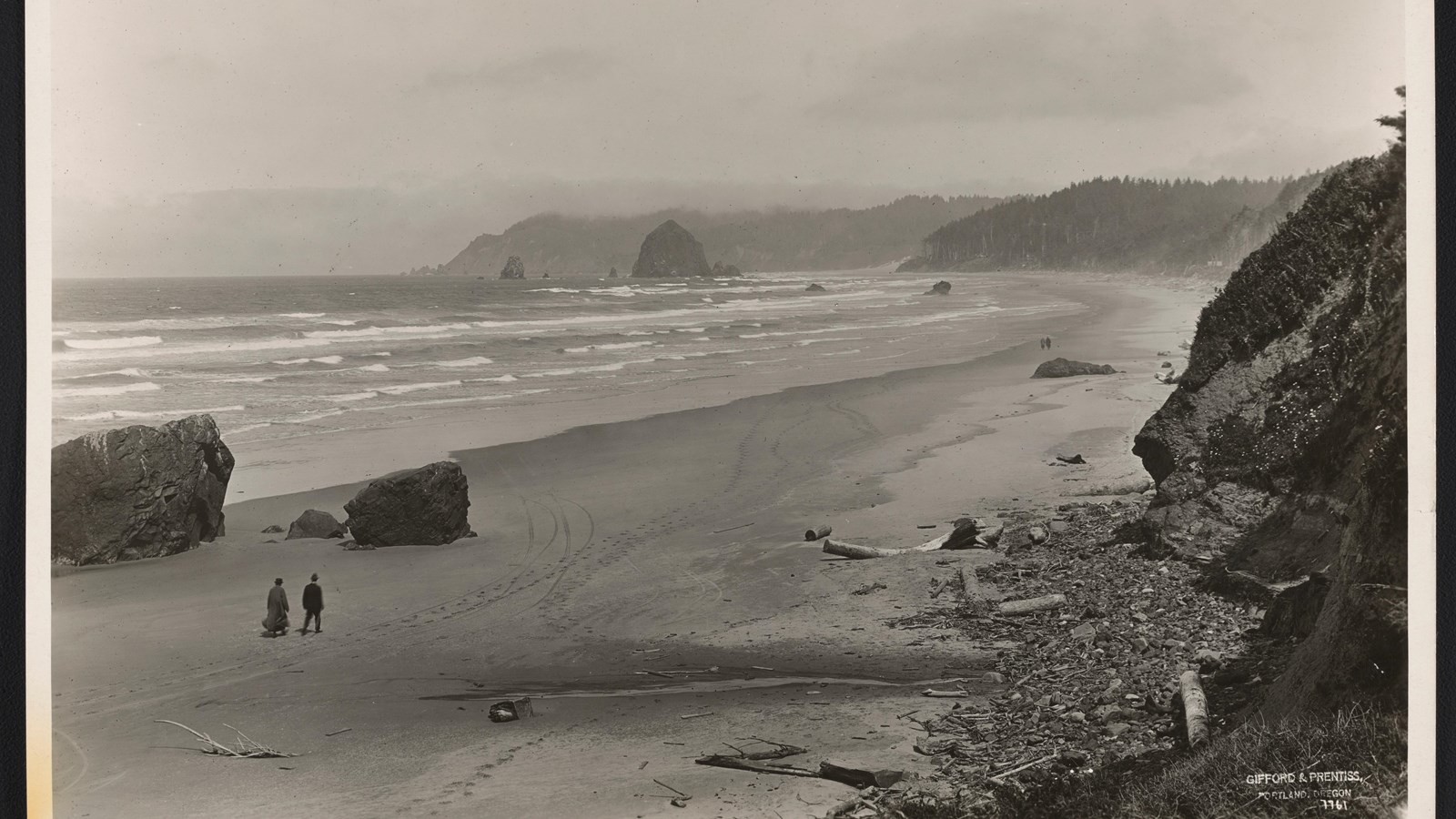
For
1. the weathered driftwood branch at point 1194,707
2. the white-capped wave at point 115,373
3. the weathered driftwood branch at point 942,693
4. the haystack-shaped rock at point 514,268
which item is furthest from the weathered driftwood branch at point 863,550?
the white-capped wave at point 115,373

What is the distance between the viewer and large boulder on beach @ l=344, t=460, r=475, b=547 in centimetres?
372

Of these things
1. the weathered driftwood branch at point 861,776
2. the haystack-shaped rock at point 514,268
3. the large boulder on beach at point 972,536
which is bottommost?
the weathered driftwood branch at point 861,776

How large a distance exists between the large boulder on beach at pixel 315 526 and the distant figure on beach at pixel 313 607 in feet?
0.90

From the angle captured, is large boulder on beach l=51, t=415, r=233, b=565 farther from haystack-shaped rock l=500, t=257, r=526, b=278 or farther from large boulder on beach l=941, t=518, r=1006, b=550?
large boulder on beach l=941, t=518, r=1006, b=550

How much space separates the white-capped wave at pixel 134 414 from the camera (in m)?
3.16

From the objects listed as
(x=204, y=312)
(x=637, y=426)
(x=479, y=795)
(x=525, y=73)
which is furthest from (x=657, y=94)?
(x=479, y=795)

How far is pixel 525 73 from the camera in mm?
3510

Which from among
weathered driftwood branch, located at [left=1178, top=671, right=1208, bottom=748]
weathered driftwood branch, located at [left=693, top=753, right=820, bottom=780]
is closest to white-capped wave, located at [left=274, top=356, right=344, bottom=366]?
weathered driftwood branch, located at [left=693, top=753, right=820, bottom=780]

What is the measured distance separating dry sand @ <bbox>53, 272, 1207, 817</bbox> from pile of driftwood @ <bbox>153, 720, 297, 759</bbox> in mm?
26

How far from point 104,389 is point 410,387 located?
45.2 inches

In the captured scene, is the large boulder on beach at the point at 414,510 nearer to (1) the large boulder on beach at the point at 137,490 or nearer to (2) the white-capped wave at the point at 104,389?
(1) the large boulder on beach at the point at 137,490

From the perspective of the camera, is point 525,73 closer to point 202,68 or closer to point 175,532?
point 202,68

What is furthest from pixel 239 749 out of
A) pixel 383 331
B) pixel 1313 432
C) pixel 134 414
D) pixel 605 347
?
pixel 1313 432

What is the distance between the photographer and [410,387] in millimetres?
4125
